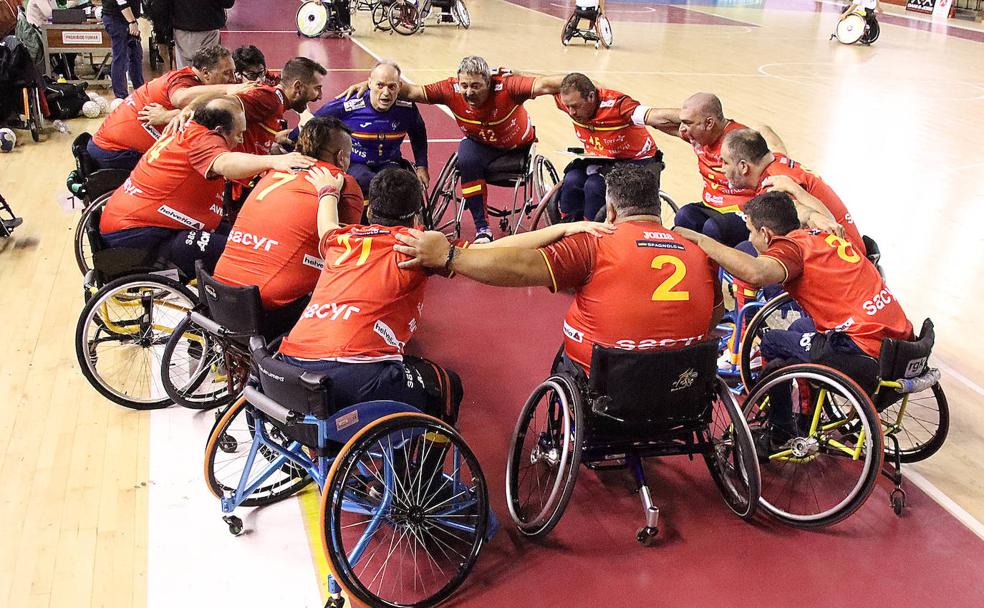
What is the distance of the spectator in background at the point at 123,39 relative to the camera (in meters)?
9.02

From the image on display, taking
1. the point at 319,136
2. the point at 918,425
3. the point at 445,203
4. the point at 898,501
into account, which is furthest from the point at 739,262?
the point at 445,203

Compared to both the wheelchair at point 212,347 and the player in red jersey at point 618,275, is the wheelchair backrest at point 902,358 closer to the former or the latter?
the player in red jersey at point 618,275

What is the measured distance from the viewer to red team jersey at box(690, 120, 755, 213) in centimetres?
470

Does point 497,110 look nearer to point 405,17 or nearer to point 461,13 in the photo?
point 405,17

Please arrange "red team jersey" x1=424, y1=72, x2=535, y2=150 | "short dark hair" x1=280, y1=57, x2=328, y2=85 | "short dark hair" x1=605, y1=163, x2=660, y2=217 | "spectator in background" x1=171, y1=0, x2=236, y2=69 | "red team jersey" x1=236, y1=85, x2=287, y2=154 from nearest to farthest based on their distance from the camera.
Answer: "short dark hair" x1=605, y1=163, x2=660, y2=217 < "red team jersey" x1=236, y1=85, x2=287, y2=154 < "short dark hair" x1=280, y1=57, x2=328, y2=85 < "red team jersey" x1=424, y1=72, x2=535, y2=150 < "spectator in background" x1=171, y1=0, x2=236, y2=69

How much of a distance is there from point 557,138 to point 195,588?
646 cm

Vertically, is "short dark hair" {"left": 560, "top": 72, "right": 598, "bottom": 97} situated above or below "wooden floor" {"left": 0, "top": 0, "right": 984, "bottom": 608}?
above

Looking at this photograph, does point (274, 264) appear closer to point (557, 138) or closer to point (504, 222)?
point (504, 222)

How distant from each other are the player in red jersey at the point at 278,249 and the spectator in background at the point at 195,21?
17.1ft

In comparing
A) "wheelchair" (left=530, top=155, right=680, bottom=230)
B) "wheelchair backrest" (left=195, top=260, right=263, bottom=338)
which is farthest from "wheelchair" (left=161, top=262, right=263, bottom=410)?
"wheelchair" (left=530, top=155, right=680, bottom=230)

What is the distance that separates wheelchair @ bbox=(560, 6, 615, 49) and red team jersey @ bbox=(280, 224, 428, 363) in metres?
12.4

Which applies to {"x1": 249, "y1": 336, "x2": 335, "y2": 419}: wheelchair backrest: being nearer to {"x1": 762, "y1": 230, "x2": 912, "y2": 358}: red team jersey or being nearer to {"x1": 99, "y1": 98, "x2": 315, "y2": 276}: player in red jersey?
{"x1": 99, "y1": 98, "x2": 315, "y2": 276}: player in red jersey

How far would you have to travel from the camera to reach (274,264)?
3488 millimetres

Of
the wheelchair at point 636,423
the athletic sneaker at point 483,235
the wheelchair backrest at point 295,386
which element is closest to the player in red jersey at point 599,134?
the athletic sneaker at point 483,235
